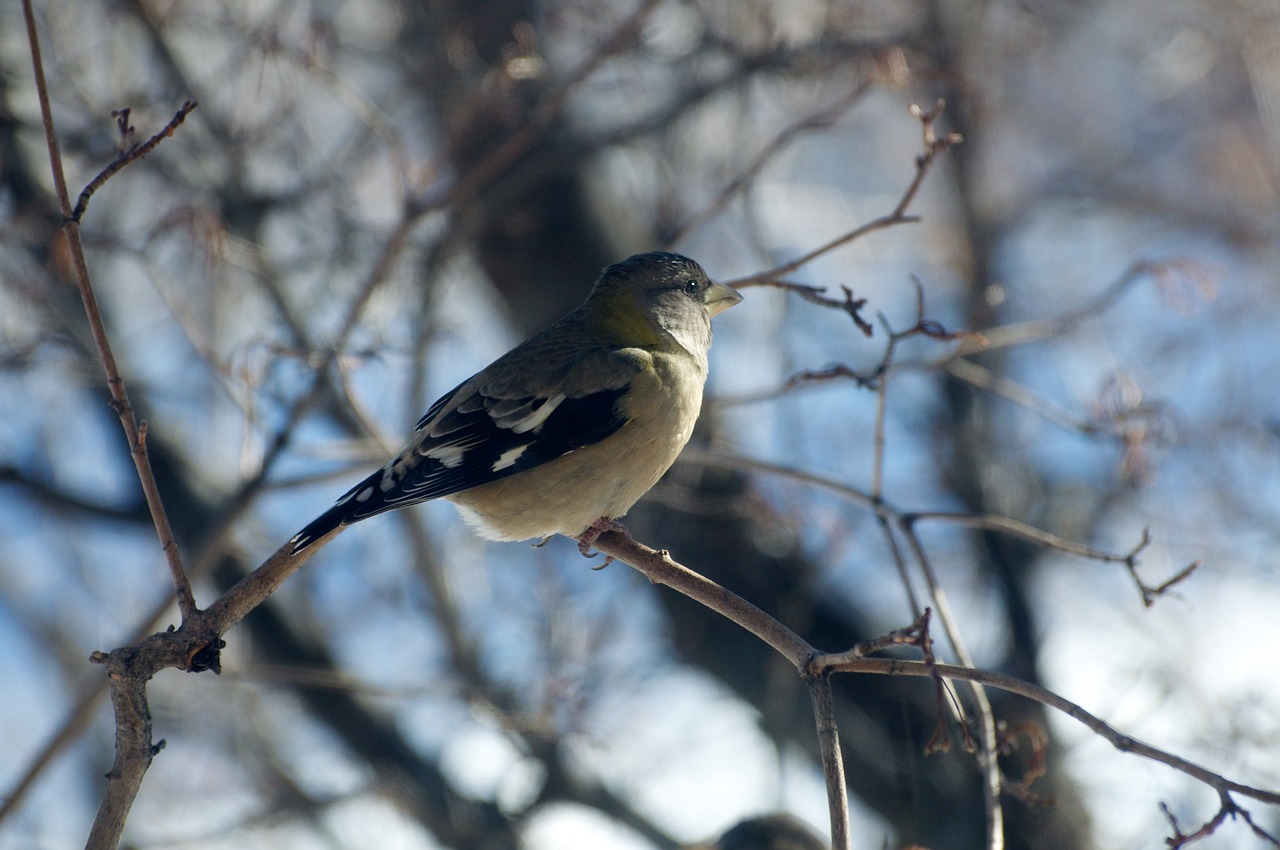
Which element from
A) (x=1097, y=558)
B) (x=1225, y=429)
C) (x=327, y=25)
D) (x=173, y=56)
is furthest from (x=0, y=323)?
(x=1225, y=429)

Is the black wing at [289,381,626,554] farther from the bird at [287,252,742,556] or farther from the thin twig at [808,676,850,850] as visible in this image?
the thin twig at [808,676,850,850]

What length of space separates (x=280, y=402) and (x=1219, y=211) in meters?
8.02

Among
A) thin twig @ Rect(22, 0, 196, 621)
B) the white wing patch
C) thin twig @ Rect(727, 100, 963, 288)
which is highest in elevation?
thin twig @ Rect(727, 100, 963, 288)

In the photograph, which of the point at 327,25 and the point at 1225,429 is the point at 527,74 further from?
the point at 1225,429

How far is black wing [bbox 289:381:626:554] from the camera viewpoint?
378 cm

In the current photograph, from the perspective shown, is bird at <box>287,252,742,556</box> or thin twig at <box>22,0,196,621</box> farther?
bird at <box>287,252,742,556</box>

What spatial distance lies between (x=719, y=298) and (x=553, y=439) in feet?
4.23

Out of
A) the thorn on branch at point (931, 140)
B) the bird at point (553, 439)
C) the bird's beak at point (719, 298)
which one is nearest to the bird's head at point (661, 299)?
the bird's beak at point (719, 298)

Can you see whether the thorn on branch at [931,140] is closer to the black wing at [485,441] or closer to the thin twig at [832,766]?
the black wing at [485,441]

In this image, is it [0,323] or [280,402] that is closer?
[280,402]

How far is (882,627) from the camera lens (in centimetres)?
812

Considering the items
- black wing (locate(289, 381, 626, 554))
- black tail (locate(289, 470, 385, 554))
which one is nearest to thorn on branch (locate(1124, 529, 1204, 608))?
black wing (locate(289, 381, 626, 554))

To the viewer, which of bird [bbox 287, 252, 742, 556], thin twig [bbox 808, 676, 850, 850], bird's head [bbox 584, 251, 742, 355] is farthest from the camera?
bird's head [bbox 584, 251, 742, 355]

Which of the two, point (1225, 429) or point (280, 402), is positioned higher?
point (1225, 429)
